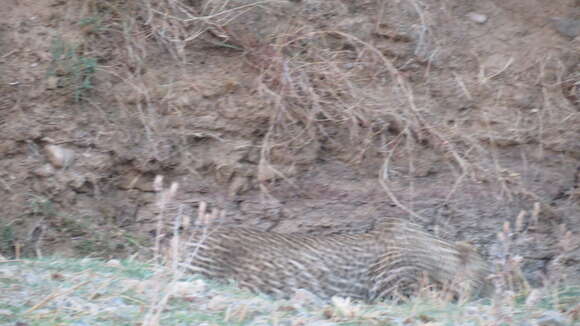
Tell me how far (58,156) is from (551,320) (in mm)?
3806

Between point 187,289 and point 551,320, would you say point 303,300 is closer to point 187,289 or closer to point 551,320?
point 187,289

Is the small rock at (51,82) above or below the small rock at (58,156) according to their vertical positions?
above

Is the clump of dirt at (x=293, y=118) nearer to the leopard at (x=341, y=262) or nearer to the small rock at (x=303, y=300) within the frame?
the leopard at (x=341, y=262)

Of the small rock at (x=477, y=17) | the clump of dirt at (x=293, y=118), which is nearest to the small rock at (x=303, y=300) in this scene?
the clump of dirt at (x=293, y=118)

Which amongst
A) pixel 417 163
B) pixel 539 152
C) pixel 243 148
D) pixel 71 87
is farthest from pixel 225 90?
pixel 539 152

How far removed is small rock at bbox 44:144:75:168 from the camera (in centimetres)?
666

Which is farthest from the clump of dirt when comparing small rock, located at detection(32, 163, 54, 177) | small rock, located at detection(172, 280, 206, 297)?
small rock, located at detection(172, 280, 206, 297)

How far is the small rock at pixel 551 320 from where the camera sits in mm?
4516

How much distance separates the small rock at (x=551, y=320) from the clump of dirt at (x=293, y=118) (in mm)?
2083

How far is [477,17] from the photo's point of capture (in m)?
7.26

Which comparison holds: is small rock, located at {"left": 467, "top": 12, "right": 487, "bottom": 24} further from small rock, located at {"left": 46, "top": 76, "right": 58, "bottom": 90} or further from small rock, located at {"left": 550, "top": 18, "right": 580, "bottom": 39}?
small rock, located at {"left": 46, "top": 76, "right": 58, "bottom": 90}

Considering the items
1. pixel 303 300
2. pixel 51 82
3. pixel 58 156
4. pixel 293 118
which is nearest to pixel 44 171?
pixel 58 156

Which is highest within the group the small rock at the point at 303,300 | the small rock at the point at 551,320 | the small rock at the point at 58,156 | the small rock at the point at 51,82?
the small rock at the point at 51,82

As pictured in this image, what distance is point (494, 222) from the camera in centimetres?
707
